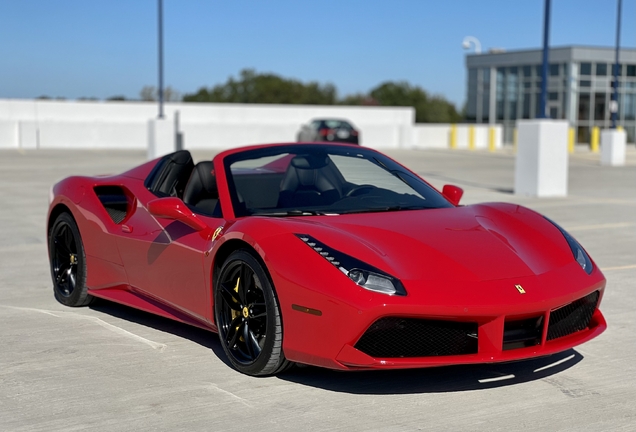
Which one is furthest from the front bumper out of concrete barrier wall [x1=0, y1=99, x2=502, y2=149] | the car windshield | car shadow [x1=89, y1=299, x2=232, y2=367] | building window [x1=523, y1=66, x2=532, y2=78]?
building window [x1=523, y1=66, x2=532, y2=78]

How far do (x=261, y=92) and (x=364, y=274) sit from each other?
88470 millimetres

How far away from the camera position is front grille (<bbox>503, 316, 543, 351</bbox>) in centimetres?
418

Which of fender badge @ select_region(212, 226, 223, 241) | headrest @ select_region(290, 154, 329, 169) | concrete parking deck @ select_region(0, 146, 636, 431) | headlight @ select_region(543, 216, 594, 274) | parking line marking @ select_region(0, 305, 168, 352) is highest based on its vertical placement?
headrest @ select_region(290, 154, 329, 169)

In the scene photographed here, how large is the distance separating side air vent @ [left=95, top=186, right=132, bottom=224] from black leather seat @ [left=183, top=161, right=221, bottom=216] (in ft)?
1.67

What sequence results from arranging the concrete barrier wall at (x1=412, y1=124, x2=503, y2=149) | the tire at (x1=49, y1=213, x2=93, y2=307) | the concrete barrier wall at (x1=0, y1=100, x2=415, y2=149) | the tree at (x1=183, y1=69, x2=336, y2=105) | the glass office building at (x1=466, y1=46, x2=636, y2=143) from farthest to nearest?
1. the tree at (x1=183, y1=69, x2=336, y2=105)
2. the glass office building at (x1=466, y1=46, x2=636, y2=143)
3. the concrete barrier wall at (x1=412, y1=124, x2=503, y2=149)
4. the concrete barrier wall at (x1=0, y1=100, x2=415, y2=149)
5. the tire at (x1=49, y1=213, x2=93, y2=307)

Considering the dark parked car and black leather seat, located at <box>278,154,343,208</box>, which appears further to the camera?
the dark parked car

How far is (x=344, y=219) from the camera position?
4844 millimetres

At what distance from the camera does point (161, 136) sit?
2356 cm

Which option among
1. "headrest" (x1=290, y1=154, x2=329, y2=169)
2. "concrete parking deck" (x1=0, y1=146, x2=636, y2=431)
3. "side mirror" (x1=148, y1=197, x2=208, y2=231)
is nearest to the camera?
"concrete parking deck" (x1=0, y1=146, x2=636, y2=431)

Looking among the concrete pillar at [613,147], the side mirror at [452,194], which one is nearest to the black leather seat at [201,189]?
the side mirror at [452,194]

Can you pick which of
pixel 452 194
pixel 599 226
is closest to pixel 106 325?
pixel 452 194

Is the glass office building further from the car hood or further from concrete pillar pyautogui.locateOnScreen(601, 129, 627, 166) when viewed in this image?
the car hood

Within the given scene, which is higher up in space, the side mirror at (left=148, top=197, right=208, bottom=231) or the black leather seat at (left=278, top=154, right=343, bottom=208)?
the black leather seat at (left=278, top=154, right=343, bottom=208)

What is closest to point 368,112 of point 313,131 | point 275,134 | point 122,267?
point 275,134
